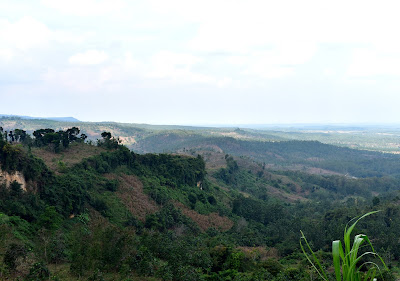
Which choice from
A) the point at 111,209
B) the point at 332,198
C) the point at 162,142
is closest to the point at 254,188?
the point at 332,198

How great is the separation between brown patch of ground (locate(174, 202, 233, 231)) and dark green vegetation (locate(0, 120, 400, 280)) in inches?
9.4

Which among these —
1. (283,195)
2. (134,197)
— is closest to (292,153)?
(283,195)

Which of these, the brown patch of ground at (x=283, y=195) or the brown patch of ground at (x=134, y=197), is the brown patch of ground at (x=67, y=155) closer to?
the brown patch of ground at (x=134, y=197)

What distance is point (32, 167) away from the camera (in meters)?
29.8

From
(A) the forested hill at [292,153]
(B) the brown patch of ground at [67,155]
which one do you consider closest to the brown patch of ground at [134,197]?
(B) the brown patch of ground at [67,155]

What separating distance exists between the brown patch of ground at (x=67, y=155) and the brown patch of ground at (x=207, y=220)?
1516cm

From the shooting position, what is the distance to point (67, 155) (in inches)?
1711

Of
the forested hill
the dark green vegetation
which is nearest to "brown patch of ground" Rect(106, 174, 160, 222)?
the dark green vegetation

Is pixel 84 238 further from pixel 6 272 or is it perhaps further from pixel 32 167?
pixel 32 167

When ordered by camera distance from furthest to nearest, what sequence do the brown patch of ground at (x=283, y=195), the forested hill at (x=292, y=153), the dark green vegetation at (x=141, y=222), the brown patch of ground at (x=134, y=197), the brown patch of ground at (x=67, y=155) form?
1. the forested hill at (x=292, y=153)
2. the brown patch of ground at (x=283, y=195)
3. the brown patch of ground at (x=134, y=197)
4. the brown patch of ground at (x=67, y=155)
5. the dark green vegetation at (x=141, y=222)

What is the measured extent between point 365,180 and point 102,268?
338 ft

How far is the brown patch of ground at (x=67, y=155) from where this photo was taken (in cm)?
3834

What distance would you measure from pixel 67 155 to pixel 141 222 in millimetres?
15696

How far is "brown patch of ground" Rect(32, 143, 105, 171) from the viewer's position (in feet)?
126
